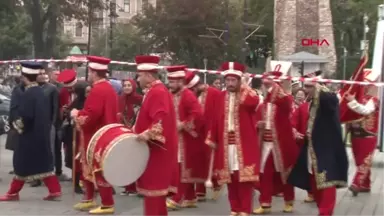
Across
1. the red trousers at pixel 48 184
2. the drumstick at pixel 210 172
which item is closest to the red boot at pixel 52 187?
the red trousers at pixel 48 184

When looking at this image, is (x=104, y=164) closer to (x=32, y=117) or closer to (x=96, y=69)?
(x=96, y=69)

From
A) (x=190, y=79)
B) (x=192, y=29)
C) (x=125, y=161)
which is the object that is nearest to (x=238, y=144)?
(x=190, y=79)

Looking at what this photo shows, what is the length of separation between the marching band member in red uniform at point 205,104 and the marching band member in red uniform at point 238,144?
1.18 feet

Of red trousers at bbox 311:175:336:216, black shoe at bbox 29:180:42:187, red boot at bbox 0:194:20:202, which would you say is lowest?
black shoe at bbox 29:180:42:187

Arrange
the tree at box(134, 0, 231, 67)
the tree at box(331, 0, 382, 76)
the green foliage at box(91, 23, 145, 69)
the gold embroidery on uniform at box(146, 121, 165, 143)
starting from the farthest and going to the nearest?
the tree at box(331, 0, 382, 76)
the green foliage at box(91, 23, 145, 69)
the tree at box(134, 0, 231, 67)
the gold embroidery on uniform at box(146, 121, 165, 143)

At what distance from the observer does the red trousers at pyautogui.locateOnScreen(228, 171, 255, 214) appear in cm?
953

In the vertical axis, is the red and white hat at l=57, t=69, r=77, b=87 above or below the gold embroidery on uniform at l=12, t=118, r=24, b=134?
above

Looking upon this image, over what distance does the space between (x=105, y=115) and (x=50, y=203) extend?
1850 millimetres

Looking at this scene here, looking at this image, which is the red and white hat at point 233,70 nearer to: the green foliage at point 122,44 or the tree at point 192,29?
the tree at point 192,29

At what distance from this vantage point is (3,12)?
1377 inches

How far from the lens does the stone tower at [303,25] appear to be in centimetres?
4725

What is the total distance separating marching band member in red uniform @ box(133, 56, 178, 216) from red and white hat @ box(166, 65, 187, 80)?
2.09 meters

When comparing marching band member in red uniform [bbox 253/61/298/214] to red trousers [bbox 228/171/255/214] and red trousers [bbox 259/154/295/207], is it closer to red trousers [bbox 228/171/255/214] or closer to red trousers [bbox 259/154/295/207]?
red trousers [bbox 259/154/295/207]

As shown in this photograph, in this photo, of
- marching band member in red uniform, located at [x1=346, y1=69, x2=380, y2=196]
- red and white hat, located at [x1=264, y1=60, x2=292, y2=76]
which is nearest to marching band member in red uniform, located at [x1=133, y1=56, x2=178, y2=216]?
red and white hat, located at [x1=264, y1=60, x2=292, y2=76]
